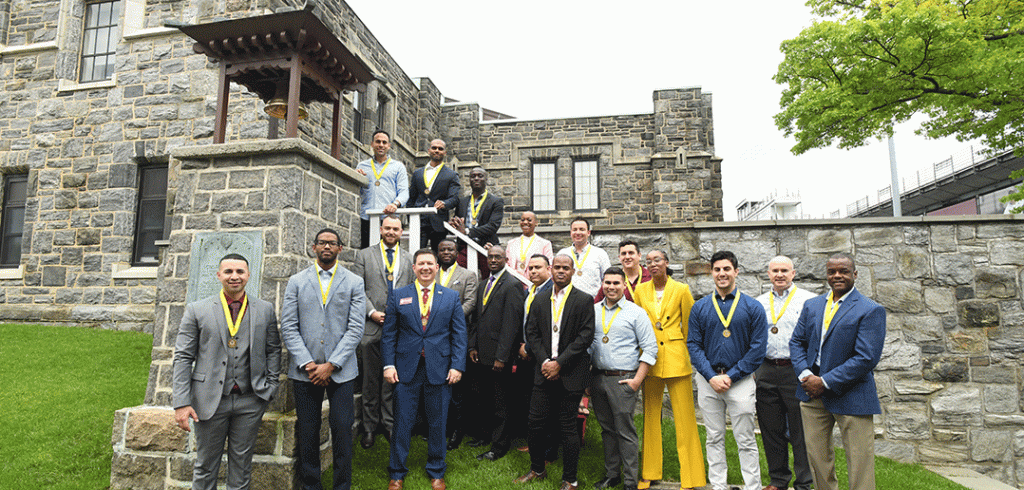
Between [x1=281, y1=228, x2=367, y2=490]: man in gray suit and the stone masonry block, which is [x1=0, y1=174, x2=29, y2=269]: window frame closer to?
the stone masonry block

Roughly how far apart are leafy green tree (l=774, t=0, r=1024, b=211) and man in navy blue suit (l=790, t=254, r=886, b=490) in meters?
7.57

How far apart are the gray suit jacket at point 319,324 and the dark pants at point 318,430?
113 mm

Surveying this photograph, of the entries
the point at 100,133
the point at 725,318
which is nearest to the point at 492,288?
the point at 725,318

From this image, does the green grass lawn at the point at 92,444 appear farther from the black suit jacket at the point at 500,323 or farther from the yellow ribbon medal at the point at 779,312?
the yellow ribbon medal at the point at 779,312

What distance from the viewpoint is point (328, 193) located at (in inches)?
203

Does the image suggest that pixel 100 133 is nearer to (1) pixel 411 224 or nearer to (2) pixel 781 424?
(1) pixel 411 224

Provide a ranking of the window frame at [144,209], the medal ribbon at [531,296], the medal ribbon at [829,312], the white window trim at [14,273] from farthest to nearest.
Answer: the white window trim at [14,273], the window frame at [144,209], the medal ribbon at [531,296], the medal ribbon at [829,312]

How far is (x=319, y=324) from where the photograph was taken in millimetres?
4184

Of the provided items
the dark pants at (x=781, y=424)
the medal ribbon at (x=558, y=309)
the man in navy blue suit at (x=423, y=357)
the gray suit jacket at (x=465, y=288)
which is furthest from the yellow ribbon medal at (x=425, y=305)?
the dark pants at (x=781, y=424)

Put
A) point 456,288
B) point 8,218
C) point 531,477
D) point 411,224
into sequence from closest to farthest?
point 531,477, point 456,288, point 411,224, point 8,218

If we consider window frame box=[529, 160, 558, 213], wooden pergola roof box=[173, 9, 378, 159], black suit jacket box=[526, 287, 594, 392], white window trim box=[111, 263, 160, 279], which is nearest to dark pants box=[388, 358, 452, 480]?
black suit jacket box=[526, 287, 594, 392]

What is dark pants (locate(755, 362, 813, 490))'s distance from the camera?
450cm

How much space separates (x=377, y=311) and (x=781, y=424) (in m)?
3.69

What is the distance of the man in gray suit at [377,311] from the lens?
194 inches
